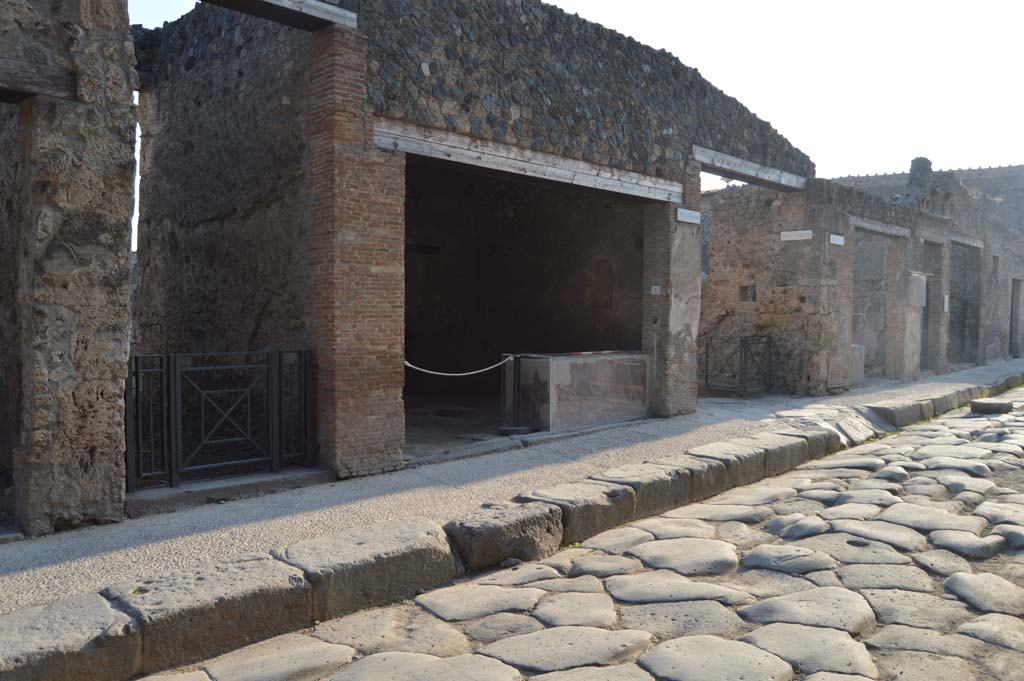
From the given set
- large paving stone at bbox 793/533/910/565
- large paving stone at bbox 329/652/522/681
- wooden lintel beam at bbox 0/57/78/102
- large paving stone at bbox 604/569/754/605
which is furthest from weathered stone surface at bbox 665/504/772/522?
wooden lintel beam at bbox 0/57/78/102

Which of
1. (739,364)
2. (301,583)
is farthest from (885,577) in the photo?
(739,364)

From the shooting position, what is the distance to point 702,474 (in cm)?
635

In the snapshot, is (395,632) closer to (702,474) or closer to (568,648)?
(568,648)

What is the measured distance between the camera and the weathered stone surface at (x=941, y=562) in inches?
167

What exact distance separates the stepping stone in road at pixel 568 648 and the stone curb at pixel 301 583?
33.8 inches

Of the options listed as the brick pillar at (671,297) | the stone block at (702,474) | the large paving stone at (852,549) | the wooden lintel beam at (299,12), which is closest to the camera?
the large paving stone at (852,549)

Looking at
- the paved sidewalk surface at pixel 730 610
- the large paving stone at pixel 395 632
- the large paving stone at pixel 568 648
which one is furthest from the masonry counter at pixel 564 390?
the large paving stone at pixel 568 648

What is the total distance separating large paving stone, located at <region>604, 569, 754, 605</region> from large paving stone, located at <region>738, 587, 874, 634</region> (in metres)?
0.16

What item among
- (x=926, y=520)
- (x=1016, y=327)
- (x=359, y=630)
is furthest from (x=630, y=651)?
(x=1016, y=327)

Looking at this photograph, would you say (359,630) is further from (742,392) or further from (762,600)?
(742,392)

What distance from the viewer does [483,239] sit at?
13172 millimetres

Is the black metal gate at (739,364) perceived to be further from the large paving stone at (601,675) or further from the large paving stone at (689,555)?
the large paving stone at (601,675)

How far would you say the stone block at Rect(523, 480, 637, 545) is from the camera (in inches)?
203

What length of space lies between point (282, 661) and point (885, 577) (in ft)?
9.74
